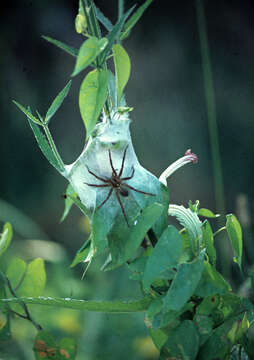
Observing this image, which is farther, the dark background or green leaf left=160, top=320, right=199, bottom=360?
the dark background

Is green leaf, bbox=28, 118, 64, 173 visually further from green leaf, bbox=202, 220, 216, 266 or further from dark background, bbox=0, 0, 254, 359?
dark background, bbox=0, 0, 254, 359

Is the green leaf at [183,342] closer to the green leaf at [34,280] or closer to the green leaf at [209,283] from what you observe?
the green leaf at [209,283]

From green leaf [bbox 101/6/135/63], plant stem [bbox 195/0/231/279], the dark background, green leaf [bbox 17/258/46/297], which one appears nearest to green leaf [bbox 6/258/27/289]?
green leaf [bbox 17/258/46/297]

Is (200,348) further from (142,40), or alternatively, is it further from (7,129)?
(7,129)

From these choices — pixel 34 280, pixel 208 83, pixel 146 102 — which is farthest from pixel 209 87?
pixel 34 280

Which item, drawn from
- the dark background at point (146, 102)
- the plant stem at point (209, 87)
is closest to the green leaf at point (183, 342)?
the dark background at point (146, 102)

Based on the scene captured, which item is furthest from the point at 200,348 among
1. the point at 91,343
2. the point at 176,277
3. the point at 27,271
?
the point at 91,343

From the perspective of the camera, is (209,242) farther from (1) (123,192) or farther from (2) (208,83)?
(2) (208,83)
